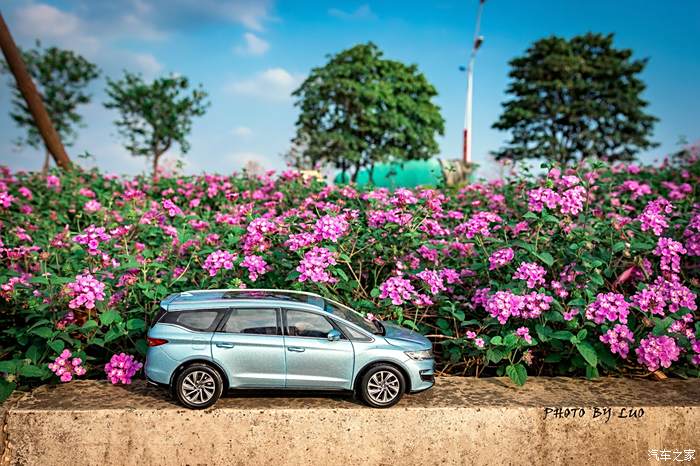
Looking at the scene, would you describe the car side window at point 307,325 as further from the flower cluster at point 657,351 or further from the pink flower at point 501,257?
the flower cluster at point 657,351

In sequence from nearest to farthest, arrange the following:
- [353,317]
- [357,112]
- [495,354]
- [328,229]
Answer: [353,317] < [495,354] < [328,229] < [357,112]

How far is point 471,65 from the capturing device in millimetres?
22156

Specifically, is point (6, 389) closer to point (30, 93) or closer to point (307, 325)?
point (307, 325)

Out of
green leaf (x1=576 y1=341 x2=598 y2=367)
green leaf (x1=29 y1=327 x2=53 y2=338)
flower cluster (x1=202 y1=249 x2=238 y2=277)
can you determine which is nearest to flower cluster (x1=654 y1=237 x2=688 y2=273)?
green leaf (x1=576 y1=341 x2=598 y2=367)

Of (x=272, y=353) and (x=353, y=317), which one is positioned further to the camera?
(x=353, y=317)

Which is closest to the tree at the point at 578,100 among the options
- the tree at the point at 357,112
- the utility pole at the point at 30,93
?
the tree at the point at 357,112

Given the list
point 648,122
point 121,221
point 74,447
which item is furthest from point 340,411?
point 648,122

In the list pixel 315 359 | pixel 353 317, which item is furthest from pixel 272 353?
pixel 353 317

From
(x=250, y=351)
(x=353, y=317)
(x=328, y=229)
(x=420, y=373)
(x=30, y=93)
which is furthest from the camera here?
(x=30, y=93)

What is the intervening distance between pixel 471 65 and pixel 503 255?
20.0m

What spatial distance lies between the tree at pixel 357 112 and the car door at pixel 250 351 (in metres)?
25.1

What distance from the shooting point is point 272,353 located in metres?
2.90

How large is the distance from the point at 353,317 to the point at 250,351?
2.06 ft

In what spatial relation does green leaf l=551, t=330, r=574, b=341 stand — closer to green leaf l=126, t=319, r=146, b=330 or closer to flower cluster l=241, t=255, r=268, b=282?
flower cluster l=241, t=255, r=268, b=282
